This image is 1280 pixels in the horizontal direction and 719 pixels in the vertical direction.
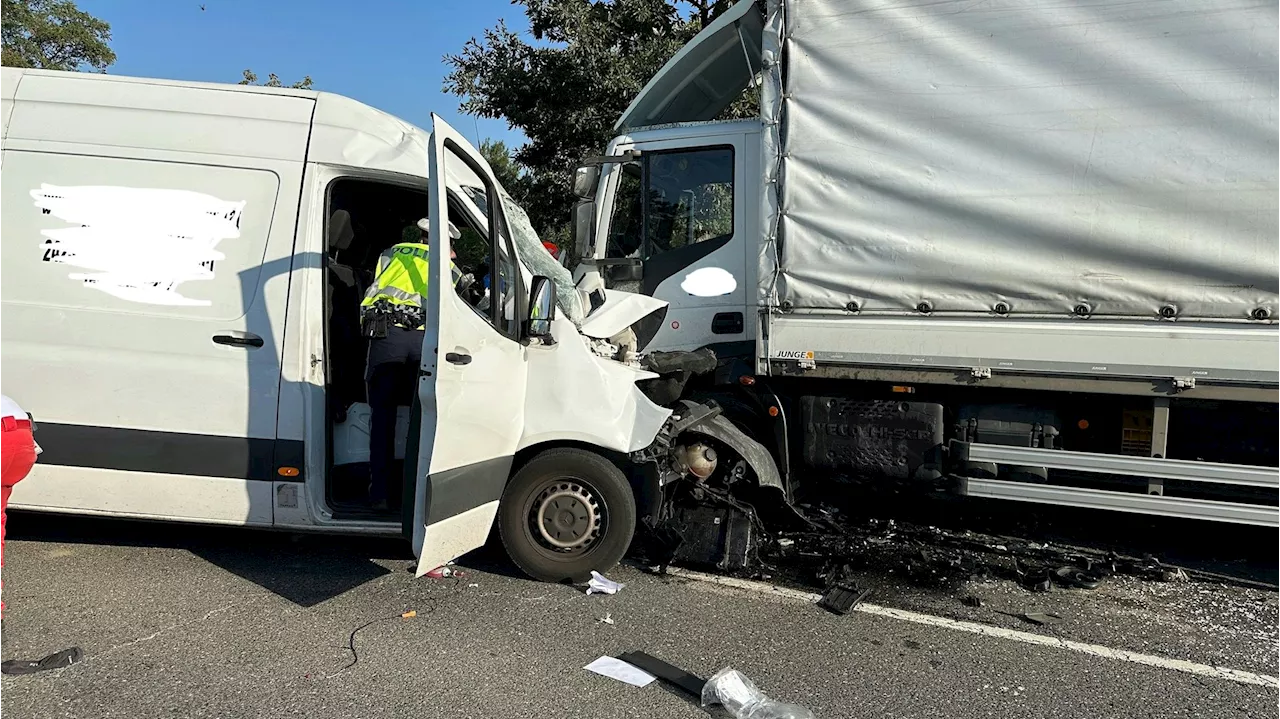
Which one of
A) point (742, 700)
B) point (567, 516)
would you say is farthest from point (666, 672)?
point (567, 516)

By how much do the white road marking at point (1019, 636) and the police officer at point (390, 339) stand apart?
5.59 feet

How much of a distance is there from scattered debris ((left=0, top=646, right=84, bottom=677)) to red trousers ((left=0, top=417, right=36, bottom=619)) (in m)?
0.59

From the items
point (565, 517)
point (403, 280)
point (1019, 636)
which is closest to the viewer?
point (1019, 636)

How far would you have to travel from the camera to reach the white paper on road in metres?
3.33

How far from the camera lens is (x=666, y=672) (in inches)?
133

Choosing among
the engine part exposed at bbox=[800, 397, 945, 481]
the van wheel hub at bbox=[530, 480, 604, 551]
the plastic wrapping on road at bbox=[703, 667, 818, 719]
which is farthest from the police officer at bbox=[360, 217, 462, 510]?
the engine part exposed at bbox=[800, 397, 945, 481]

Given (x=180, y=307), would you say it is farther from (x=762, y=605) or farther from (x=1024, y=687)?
(x=1024, y=687)

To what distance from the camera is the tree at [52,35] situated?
→ 2612cm

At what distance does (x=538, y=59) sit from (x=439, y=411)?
8.78 meters

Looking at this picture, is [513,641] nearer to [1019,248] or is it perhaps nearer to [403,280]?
[403,280]

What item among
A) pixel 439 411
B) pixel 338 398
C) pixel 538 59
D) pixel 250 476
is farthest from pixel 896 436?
pixel 538 59

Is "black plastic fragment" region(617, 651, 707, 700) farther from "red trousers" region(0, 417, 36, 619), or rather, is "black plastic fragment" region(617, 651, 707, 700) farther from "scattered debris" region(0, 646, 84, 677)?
"red trousers" region(0, 417, 36, 619)

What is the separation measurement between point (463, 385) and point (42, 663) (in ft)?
6.43

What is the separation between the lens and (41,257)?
418cm
